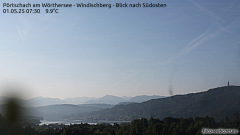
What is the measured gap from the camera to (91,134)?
10200cm

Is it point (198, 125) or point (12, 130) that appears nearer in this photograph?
point (198, 125)

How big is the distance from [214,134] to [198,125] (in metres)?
18.5

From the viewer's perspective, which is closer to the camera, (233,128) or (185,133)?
(233,128)

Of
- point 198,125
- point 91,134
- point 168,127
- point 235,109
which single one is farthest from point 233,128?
point 91,134

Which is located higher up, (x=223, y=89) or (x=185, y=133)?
(x=223, y=89)

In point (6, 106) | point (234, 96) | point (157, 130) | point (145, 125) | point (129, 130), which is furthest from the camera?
point (6, 106)

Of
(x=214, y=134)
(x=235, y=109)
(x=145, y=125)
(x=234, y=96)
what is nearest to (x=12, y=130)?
(x=145, y=125)

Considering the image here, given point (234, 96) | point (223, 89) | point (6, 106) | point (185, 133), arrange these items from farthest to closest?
point (6, 106) < point (223, 89) < point (234, 96) < point (185, 133)

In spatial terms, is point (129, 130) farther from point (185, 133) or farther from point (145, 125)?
point (185, 133)

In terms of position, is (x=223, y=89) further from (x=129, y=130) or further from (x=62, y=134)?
(x=62, y=134)

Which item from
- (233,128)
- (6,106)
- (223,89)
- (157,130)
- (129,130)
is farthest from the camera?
(6,106)

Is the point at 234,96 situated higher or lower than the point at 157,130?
higher

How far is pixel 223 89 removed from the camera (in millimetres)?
162375

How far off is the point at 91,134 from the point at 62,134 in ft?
36.9
